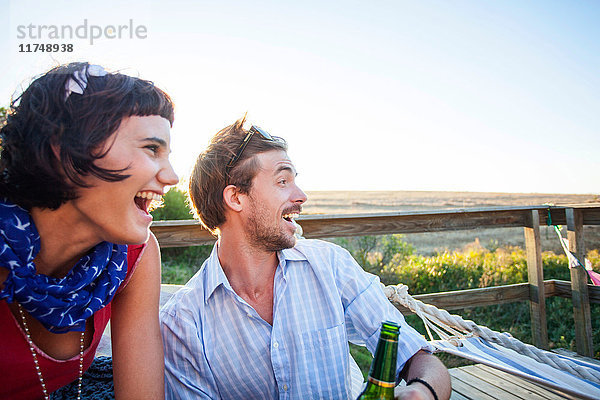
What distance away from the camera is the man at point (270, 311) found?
4.47 feet

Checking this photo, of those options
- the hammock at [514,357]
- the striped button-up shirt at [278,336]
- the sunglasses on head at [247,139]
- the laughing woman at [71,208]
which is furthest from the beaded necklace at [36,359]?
the hammock at [514,357]

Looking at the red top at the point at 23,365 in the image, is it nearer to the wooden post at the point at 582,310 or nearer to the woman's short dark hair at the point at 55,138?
the woman's short dark hair at the point at 55,138

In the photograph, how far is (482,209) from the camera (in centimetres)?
360

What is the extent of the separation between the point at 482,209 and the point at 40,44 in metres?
3.63

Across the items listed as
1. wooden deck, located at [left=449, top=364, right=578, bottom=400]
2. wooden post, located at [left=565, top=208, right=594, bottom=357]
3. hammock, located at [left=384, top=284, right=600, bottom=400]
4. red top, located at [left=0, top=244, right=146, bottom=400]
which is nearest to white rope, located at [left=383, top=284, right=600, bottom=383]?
hammock, located at [left=384, top=284, right=600, bottom=400]

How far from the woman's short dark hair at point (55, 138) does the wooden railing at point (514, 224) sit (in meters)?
2.09

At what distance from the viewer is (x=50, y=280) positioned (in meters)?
1.06

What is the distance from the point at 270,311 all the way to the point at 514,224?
10.7ft

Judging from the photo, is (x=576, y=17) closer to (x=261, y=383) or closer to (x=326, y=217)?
(x=326, y=217)

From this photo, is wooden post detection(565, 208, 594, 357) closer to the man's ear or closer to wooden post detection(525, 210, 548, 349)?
wooden post detection(525, 210, 548, 349)

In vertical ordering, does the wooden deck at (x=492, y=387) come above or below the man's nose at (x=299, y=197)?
below

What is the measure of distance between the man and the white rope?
0.76m

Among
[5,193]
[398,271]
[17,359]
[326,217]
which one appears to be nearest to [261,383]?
[17,359]

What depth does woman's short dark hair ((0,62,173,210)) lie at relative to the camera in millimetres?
988
